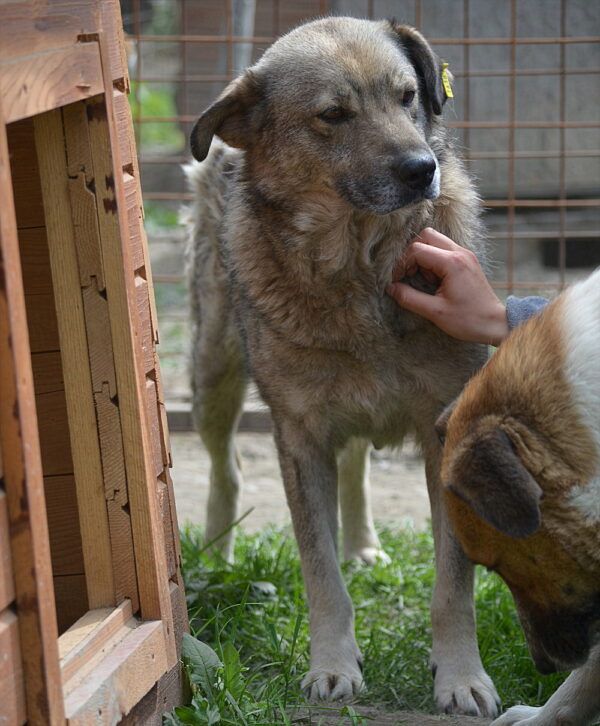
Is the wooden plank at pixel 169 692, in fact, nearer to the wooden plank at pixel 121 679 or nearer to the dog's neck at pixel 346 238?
the wooden plank at pixel 121 679

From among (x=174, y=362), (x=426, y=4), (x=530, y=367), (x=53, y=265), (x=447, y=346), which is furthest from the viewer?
(x=426, y=4)

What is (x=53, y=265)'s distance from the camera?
2539mm

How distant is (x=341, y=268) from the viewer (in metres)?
3.43

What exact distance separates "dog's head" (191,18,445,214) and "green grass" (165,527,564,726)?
4.46ft

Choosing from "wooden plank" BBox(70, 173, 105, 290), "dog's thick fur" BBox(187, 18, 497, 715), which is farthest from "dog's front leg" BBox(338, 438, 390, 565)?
"wooden plank" BBox(70, 173, 105, 290)

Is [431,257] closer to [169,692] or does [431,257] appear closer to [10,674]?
[169,692]

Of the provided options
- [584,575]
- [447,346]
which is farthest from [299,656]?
[584,575]

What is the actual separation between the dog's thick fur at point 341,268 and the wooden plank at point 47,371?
32.2 inches

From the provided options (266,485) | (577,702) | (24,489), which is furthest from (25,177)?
(266,485)

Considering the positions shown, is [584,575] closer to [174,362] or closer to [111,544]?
[111,544]

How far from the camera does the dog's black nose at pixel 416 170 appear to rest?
125 inches

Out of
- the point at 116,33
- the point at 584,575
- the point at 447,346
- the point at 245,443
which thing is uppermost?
the point at 116,33

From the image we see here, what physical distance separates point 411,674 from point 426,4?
594 centimetres

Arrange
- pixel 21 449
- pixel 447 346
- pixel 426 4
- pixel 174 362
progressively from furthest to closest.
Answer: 1. pixel 426 4
2. pixel 174 362
3. pixel 447 346
4. pixel 21 449
